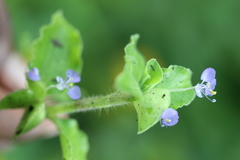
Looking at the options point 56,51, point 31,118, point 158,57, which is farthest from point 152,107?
point 158,57

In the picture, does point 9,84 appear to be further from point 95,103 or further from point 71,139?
→ point 95,103

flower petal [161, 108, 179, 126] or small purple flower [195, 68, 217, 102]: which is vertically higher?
small purple flower [195, 68, 217, 102]

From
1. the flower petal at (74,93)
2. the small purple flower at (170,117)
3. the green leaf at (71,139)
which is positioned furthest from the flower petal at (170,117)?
the green leaf at (71,139)

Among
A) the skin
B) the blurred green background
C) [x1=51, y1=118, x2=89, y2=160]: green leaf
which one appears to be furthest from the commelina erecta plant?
the blurred green background

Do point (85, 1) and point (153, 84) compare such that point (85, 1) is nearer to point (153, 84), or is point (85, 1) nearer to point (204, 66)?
point (204, 66)

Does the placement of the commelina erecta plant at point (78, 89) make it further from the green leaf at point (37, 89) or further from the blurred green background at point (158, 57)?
the blurred green background at point (158, 57)

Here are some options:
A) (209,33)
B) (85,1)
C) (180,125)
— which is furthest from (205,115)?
(85,1)

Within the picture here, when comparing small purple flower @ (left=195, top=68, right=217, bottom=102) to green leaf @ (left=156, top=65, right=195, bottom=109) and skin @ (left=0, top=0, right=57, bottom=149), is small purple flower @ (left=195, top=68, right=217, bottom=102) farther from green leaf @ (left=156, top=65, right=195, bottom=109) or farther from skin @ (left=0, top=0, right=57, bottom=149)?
skin @ (left=0, top=0, right=57, bottom=149)
